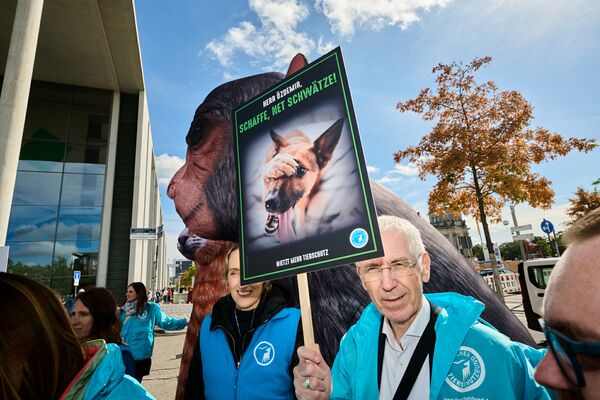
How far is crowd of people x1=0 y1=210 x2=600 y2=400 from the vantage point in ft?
2.77

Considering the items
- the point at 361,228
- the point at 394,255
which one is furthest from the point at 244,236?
the point at 394,255

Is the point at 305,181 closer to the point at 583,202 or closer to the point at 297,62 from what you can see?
the point at 297,62

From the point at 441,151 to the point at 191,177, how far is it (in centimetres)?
682

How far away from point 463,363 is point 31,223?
21.0m

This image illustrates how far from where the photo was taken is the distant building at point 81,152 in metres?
15.9

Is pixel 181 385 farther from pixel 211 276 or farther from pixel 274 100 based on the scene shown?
pixel 274 100

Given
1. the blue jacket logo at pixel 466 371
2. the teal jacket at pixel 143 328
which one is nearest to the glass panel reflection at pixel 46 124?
the teal jacket at pixel 143 328

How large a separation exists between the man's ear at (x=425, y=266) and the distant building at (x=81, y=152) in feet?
59.3

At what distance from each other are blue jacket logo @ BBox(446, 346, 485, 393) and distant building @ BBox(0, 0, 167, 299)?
60.3 feet

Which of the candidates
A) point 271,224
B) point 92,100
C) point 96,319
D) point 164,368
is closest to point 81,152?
point 92,100

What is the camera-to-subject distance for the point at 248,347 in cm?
218

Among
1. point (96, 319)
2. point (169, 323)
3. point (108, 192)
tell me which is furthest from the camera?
point (108, 192)

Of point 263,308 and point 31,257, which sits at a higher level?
point 31,257

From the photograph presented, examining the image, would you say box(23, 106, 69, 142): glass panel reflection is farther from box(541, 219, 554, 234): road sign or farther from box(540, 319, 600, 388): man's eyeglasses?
box(541, 219, 554, 234): road sign
